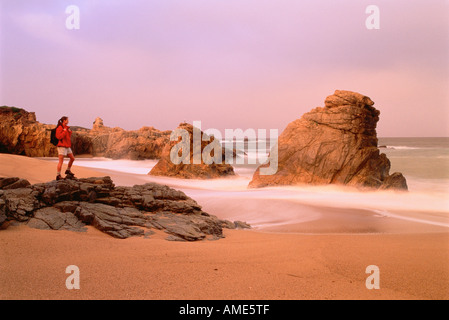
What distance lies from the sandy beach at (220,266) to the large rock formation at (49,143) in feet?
93.2

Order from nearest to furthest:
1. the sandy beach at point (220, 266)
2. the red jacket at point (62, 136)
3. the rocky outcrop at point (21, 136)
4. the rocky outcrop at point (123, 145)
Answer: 1. the sandy beach at point (220, 266)
2. the red jacket at point (62, 136)
3. the rocky outcrop at point (21, 136)
4. the rocky outcrop at point (123, 145)

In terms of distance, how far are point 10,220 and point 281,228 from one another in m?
5.17

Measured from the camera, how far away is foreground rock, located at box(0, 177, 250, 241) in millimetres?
4852

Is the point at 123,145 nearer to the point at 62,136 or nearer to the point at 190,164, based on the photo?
the point at 190,164

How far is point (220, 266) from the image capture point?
142 inches

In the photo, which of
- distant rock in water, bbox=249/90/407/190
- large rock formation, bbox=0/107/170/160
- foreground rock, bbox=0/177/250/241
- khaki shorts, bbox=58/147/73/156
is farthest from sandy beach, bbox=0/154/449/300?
large rock formation, bbox=0/107/170/160

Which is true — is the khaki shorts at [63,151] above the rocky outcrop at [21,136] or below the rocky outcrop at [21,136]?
below

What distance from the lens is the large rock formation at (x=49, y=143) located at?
27.7 m

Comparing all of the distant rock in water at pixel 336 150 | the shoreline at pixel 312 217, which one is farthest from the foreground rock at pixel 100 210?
the distant rock in water at pixel 336 150

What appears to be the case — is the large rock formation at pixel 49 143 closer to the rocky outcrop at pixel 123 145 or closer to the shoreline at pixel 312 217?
the rocky outcrop at pixel 123 145

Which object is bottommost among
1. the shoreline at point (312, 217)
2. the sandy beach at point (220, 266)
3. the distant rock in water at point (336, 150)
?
the shoreline at point (312, 217)
